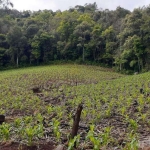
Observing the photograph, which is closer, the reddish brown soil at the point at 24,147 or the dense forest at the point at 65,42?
the reddish brown soil at the point at 24,147

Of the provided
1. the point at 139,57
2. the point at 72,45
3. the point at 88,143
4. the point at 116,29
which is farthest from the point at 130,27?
the point at 88,143

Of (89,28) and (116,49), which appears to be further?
(89,28)

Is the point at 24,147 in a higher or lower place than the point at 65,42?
lower

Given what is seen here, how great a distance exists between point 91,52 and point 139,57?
40.8 ft

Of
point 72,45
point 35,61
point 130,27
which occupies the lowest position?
point 35,61

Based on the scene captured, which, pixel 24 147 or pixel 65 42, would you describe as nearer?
pixel 24 147

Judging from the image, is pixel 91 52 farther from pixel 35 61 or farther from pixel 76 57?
pixel 35 61

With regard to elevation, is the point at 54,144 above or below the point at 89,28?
below

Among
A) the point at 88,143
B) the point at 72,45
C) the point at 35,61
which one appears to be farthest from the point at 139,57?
the point at 88,143

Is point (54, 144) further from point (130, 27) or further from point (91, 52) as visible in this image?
point (91, 52)

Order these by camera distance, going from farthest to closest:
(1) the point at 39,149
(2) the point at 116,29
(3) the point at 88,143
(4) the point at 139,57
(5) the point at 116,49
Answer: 1. (2) the point at 116,29
2. (5) the point at 116,49
3. (4) the point at 139,57
4. (3) the point at 88,143
5. (1) the point at 39,149

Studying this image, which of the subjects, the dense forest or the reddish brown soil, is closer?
the reddish brown soil

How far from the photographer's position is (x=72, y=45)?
46688 millimetres

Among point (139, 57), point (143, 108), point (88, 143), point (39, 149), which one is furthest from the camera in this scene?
point (139, 57)
